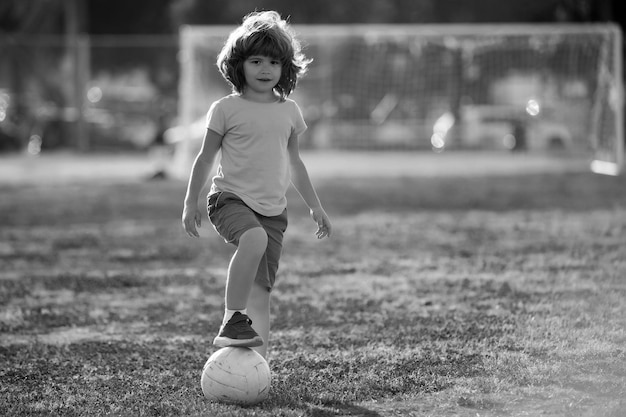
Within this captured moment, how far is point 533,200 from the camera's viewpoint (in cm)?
1398

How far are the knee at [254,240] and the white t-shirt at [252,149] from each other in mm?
167

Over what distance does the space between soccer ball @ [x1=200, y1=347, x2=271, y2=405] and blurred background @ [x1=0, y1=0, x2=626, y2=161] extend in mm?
15665

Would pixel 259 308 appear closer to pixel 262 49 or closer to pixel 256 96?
pixel 256 96

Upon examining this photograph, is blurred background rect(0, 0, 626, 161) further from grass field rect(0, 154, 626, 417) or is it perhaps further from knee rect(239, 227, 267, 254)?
knee rect(239, 227, 267, 254)

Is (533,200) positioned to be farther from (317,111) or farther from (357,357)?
(317,111)

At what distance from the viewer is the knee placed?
4.22m

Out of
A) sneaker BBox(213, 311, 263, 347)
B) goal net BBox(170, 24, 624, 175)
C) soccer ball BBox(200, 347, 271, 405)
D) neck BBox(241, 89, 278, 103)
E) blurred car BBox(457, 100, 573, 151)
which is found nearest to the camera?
soccer ball BBox(200, 347, 271, 405)

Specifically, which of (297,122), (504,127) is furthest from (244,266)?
(504,127)

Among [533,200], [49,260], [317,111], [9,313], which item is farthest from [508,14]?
[9,313]

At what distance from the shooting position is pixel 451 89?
77.2 ft

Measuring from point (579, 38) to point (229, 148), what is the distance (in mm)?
18206

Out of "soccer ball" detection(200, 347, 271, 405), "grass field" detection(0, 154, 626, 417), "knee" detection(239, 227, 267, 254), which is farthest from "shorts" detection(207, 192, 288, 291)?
"grass field" detection(0, 154, 626, 417)

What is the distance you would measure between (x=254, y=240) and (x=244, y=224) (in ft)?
0.30

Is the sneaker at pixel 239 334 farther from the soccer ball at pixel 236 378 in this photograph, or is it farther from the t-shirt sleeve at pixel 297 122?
the t-shirt sleeve at pixel 297 122
